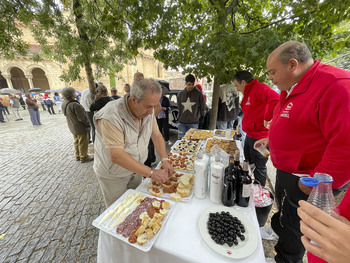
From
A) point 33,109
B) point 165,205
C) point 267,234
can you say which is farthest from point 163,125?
point 33,109

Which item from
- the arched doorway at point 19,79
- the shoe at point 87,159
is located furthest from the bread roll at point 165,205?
the arched doorway at point 19,79

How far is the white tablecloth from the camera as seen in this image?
98cm

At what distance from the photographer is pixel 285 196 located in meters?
1.66

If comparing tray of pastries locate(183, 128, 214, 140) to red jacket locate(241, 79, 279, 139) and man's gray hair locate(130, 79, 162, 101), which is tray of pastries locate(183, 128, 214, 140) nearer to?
red jacket locate(241, 79, 279, 139)

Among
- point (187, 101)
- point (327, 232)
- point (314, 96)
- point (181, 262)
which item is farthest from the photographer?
point (187, 101)

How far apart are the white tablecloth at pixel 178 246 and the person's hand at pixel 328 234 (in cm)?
51

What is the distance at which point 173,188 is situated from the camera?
162 centimetres

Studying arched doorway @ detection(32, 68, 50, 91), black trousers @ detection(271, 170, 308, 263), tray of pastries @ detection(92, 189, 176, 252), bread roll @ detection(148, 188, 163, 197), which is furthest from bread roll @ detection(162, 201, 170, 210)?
arched doorway @ detection(32, 68, 50, 91)

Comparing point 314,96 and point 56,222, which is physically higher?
point 314,96

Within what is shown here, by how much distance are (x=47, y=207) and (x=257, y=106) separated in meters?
4.72

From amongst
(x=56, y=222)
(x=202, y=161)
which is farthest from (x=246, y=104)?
(x=56, y=222)

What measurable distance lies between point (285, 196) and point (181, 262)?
1.40 metres

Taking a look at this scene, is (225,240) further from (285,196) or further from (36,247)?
(36,247)

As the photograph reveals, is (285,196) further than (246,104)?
No
